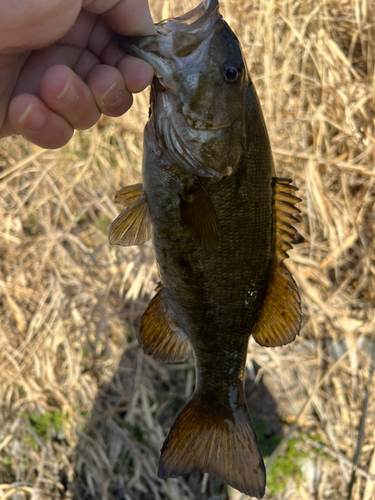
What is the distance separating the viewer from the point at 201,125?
3.71ft

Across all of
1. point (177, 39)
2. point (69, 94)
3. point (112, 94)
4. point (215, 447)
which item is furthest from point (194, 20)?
point (215, 447)

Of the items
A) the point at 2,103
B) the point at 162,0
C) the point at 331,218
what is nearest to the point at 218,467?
the point at 2,103

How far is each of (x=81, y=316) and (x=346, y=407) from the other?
6.39 feet

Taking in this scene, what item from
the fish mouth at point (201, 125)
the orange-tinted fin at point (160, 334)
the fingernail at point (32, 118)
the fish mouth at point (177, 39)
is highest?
the fish mouth at point (177, 39)

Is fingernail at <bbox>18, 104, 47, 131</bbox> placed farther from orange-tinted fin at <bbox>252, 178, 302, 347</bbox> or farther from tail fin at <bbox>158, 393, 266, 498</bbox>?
tail fin at <bbox>158, 393, 266, 498</bbox>

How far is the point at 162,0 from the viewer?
2.93m

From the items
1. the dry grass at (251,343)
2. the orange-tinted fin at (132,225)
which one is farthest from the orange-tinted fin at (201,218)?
the dry grass at (251,343)

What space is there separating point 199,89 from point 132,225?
490 millimetres

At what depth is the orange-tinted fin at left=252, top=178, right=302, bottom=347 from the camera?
1296 mm

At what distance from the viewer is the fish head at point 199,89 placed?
109 centimetres

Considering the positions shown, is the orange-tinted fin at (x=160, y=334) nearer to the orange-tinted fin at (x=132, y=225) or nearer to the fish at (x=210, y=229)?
the fish at (x=210, y=229)

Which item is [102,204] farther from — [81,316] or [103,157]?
[81,316]

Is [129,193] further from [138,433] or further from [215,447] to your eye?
[138,433]

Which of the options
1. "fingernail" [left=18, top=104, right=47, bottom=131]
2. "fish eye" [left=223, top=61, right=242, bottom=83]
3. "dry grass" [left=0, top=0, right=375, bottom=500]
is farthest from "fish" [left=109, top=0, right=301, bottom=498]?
"dry grass" [left=0, top=0, right=375, bottom=500]
